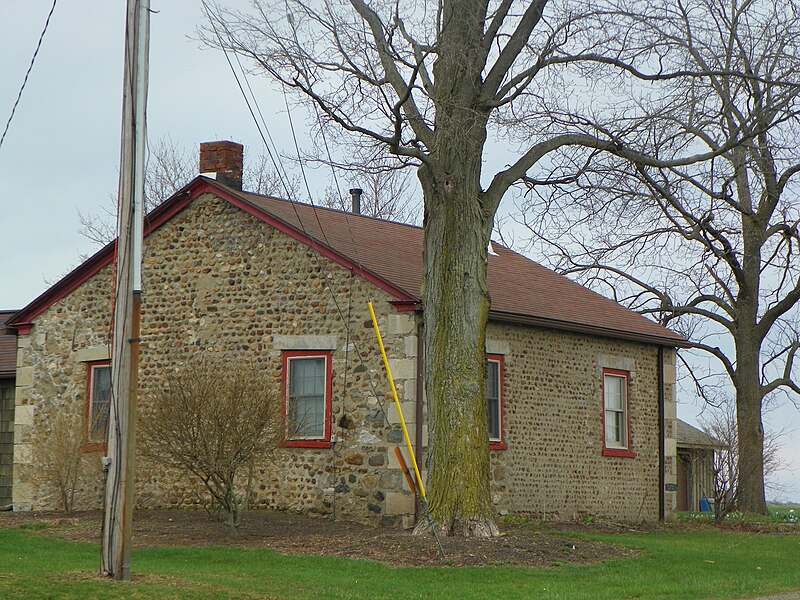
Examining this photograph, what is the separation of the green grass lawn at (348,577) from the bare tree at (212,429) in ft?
5.33

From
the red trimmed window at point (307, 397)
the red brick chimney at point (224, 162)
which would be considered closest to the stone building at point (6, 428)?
the red brick chimney at point (224, 162)

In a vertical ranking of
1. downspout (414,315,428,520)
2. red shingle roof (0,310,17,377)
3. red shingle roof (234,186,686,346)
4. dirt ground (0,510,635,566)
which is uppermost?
red shingle roof (234,186,686,346)

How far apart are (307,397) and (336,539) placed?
13.6 ft

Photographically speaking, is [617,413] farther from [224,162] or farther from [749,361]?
[224,162]

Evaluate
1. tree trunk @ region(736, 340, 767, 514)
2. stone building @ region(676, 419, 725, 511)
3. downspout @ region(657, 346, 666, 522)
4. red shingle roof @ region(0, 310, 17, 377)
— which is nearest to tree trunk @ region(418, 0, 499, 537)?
downspout @ region(657, 346, 666, 522)

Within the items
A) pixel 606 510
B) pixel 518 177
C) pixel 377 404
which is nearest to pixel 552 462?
pixel 606 510

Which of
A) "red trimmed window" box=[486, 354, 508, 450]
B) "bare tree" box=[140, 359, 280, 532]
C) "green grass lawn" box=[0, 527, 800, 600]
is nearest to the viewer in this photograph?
"green grass lawn" box=[0, 527, 800, 600]

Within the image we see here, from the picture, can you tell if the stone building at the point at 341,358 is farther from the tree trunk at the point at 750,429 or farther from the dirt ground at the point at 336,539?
the tree trunk at the point at 750,429

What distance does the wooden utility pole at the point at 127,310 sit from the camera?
10961mm

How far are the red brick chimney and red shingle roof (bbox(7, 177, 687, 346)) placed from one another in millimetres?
555

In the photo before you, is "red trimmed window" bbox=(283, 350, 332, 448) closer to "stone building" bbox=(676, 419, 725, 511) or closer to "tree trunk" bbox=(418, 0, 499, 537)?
"tree trunk" bbox=(418, 0, 499, 537)

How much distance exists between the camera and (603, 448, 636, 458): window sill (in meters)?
22.3

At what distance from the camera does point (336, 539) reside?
15914 mm

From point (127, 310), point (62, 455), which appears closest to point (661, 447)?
point (62, 455)
